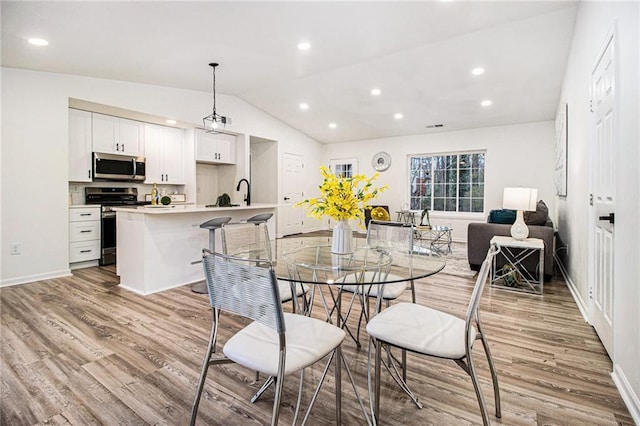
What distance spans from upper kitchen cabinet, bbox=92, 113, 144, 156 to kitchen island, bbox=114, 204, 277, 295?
5.90 feet

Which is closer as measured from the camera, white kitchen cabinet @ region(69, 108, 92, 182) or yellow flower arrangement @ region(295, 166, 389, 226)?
yellow flower arrangement @ region(295, 166, 389, 226)

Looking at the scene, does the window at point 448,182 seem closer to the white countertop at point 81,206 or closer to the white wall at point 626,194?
the white wall at point 626,194

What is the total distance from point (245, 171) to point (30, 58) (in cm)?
357

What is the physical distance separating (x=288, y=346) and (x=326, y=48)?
12.5ft

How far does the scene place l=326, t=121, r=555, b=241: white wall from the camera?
6.42 meters

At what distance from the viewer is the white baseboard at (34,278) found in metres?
3.74

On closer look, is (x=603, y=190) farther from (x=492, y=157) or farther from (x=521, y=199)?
(x=492, y=157)

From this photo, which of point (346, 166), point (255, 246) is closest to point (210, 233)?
point (255, 246)

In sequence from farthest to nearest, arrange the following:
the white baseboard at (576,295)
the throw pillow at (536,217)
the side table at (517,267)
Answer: the throw pillow at (536,217), the side table at (517,267), the white baseboard at (576,295)

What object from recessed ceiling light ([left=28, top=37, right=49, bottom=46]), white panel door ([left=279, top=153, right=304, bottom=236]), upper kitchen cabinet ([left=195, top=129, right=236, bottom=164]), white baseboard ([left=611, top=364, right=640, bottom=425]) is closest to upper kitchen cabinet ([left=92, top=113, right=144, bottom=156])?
upper kitchen cabinet ([left=195, top=129, right=236, bottom=164])

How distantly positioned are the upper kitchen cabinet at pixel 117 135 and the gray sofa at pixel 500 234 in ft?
17.4

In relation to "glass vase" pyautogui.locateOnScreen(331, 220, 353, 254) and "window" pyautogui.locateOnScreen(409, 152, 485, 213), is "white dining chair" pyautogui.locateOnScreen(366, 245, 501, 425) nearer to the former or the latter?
"glass vase" pyautogui.locateOnScreen(331, 220, 353, 254)

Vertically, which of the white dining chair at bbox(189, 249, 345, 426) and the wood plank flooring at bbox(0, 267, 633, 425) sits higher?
the white dining chair at bbox(189, 249, 345, 426)

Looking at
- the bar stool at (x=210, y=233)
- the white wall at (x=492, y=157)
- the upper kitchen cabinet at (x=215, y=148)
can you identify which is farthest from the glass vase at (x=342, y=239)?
the white wall at (x=492, y=157)
